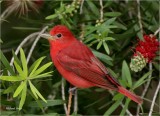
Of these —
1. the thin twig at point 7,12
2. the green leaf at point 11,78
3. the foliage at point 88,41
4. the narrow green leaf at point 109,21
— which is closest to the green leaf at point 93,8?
the foliage at point 88,41

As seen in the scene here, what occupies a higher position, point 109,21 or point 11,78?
point 109,21

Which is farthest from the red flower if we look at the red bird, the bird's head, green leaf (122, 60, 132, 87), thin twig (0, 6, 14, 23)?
thin twig (0, 6, 14, 23)

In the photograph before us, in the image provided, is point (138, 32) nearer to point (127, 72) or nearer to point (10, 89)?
point (127, 72)

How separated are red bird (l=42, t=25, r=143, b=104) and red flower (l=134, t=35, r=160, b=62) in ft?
0.60

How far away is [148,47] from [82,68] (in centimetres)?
31

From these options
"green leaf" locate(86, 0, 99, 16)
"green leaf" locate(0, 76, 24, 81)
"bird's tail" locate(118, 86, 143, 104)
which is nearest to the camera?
"green leaf" locate(0, 76, 24, 81)

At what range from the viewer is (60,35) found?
85.0 inches

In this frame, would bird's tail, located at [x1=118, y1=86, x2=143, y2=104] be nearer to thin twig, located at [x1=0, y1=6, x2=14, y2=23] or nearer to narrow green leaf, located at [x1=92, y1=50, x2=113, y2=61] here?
narrow green leaf, located at [x1=92, y1=50, x2=113, y2=61]

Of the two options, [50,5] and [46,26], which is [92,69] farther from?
[50,5]

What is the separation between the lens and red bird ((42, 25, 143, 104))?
1.97 meters

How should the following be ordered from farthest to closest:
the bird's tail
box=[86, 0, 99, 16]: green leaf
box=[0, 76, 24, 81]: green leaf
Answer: box=[86, 0, 99, 16]: green leaf, the bird's tail, box=[0, 76, 24, 81]: green leaf

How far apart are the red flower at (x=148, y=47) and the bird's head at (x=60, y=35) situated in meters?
0.30

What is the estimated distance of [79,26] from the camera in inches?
89.0

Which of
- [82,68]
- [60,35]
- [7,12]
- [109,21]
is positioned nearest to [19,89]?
[82,68]
